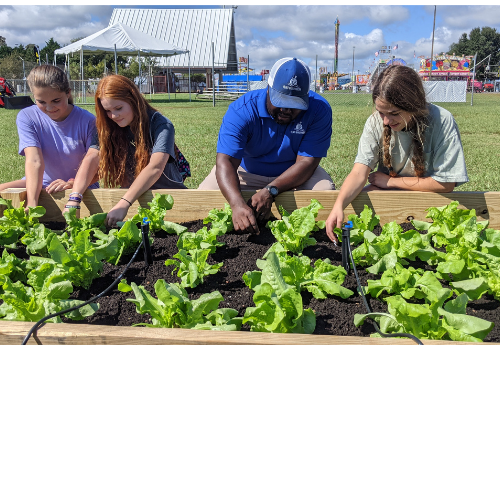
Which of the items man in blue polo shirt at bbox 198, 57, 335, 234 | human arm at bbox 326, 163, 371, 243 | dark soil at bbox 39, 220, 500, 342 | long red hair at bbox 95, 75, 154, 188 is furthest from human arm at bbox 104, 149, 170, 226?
human arm at bbox 326, 163, 371, 243

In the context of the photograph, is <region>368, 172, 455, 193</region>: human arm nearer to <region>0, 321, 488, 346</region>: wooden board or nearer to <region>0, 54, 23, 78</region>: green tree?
<region>0, 321, 488, 346</region>: wooden board

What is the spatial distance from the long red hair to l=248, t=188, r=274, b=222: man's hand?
884 millimetres

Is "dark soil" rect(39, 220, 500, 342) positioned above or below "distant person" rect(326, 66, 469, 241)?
below

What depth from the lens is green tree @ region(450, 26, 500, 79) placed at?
2800 inches

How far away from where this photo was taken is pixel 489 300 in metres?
2.05

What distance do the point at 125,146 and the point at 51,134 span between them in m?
0.58

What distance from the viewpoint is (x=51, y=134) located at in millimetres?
3357

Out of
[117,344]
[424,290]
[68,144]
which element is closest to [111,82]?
[68,144]

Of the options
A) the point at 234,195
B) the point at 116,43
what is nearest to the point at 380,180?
the point at 234,195

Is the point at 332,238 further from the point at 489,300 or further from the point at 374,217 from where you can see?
the point at 489,300

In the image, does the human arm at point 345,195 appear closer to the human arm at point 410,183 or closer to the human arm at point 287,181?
the human arm at point 410,183

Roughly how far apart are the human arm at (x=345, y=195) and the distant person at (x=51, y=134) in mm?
1816

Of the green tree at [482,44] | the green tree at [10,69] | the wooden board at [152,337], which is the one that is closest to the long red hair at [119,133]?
the wooden board at [152,337]

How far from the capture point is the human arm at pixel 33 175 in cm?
302
